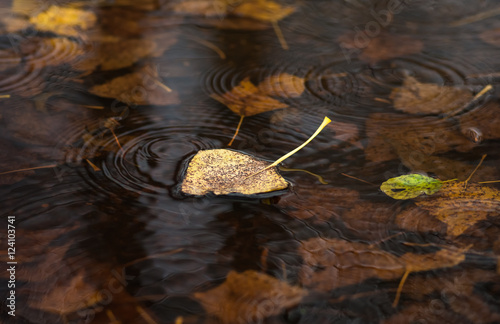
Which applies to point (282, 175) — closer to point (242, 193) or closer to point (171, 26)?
point (242, 193)

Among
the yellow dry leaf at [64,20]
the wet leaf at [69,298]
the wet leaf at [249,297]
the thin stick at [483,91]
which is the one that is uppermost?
the yellow dry leaf at [64,20]

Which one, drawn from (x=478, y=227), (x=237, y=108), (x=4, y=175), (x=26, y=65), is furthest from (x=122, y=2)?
(x=478, y=227)

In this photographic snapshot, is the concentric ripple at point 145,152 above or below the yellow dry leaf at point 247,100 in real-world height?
below

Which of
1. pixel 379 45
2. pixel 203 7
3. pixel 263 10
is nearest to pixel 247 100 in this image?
pixel 379 45

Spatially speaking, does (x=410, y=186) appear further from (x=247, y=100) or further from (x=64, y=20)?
(x=64, y=20)

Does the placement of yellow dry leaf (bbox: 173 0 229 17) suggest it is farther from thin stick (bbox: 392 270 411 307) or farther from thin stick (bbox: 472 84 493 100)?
thin stick (bbox: 392 270 411 307)

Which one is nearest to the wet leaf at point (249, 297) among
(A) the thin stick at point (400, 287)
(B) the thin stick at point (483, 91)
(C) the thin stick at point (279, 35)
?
(A) the thin stick at point (400, 287)

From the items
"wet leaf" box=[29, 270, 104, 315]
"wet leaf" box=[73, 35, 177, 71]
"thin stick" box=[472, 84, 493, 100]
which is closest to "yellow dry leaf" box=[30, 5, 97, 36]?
"wet leaf" box=[73, 35, 177, 71]

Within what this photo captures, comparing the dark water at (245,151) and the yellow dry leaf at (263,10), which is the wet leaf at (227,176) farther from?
the yellow dry leaf at (263,10)
